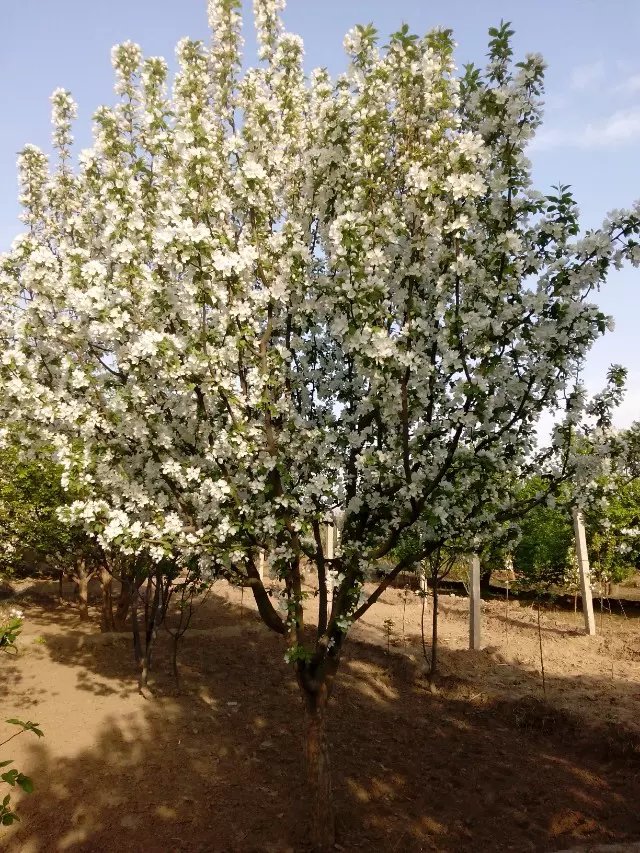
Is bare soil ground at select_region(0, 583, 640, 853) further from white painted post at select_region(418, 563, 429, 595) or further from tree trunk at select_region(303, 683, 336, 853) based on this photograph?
white painted post at select_region(418, 563, 429, 595)

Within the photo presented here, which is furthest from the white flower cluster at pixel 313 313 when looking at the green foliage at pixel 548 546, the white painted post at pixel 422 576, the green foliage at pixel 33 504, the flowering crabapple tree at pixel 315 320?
the green foliage at pixel 548 546

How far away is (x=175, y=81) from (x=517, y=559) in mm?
26274

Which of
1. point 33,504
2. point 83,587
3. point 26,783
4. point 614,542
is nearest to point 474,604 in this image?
point 614,542

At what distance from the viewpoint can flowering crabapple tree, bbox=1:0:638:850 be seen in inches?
255

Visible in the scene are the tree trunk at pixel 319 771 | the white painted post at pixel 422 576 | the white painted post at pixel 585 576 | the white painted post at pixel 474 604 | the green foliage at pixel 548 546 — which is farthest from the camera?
the green foliage at pixel 548 546

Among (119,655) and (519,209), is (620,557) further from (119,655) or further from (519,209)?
(519,209)

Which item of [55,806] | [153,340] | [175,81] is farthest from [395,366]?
[55,806]

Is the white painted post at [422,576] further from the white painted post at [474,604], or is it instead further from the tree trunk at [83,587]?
the tree trunk at [83,587]

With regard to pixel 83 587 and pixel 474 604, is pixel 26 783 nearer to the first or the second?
pixel 474 604

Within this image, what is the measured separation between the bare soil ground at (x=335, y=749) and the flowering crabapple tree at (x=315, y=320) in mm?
1693

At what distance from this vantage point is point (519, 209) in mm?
6598

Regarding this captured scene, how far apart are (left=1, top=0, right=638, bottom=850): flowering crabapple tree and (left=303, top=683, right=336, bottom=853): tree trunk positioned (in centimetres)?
3

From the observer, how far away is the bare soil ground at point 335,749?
8086 mm

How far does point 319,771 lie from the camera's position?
780 cm
